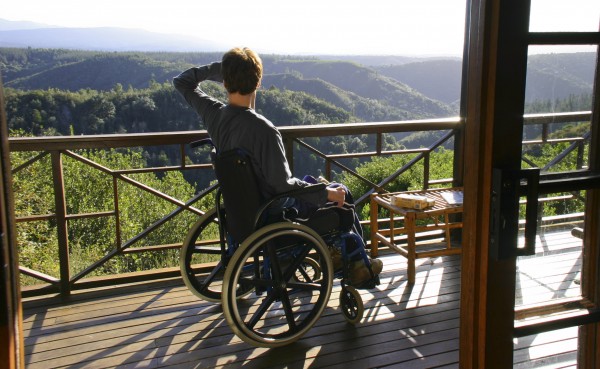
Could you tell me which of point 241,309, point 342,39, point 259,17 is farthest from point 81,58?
point 241,309

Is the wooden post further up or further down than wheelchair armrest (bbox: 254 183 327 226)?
further down

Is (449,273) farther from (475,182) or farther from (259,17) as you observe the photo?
(259,17)

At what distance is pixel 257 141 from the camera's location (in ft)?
7.80

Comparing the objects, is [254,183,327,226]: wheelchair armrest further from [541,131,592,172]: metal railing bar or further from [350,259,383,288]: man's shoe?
[541,131,592,172]: metal railing bar

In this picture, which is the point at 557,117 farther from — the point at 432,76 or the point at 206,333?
the point at 432,76

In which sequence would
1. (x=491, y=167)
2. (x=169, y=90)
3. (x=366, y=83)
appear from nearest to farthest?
Answer: (x=491, y=167) → (x=169, y=90) → (x=366, y=83)

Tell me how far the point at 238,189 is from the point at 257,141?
8.8 inches

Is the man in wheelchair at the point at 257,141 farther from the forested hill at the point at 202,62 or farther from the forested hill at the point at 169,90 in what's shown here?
the forested hill at the point at 202,62

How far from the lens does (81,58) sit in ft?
109

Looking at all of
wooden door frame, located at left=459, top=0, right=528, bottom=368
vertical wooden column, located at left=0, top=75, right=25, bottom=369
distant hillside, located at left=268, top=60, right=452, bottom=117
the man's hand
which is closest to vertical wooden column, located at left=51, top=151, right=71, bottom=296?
the man's hand

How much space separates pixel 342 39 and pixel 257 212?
44.3 m

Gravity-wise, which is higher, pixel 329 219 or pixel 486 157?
pixel 486 157

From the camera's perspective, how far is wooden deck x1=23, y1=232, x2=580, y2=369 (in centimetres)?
243

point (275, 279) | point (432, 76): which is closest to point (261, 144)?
point (275, 279)
